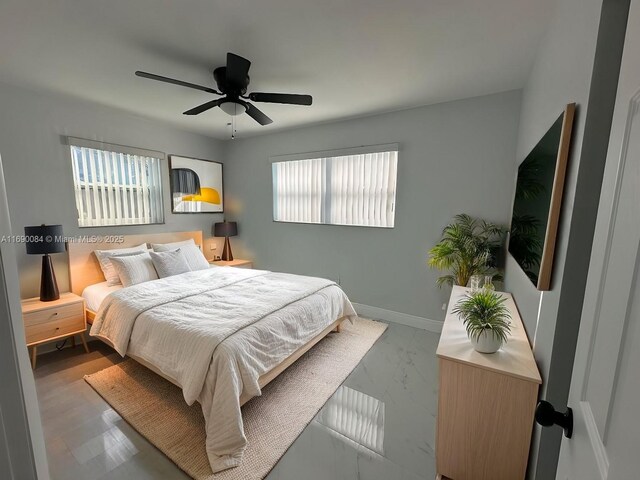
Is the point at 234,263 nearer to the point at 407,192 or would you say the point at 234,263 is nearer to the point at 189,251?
the point at 189,251

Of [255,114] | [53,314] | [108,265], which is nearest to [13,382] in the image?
[255,114]

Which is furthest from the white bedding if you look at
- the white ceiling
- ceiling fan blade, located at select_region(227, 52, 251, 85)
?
ceiling fan blade, located at select_region(227, 52, 251, 85)

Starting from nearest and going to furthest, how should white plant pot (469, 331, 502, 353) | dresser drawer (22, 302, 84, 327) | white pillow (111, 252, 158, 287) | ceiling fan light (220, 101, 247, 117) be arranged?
1. white plant pot (469, 331, 502, 353)
2. ceiling fan light (220, 101, 247, 117)
3. dresser drawer (22, 302, 84, 327)
4. white pillow (111, 252, 158, 287)

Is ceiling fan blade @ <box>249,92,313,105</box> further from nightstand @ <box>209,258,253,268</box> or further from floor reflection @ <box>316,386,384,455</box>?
nightstand @ <box>209,258,253,268</box>

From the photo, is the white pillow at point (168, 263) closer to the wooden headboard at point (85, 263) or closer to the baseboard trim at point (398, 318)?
the wooden headboard at point (85, 263)

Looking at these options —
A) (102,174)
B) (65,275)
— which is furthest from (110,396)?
(102,174)

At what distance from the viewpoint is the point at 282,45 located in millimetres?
1908

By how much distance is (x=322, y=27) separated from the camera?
1723 millimetres

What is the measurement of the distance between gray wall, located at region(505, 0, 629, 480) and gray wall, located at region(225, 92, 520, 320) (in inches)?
57.8

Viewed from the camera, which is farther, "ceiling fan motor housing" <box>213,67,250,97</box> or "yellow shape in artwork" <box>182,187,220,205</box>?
"yellow shape in artwork" <box>182,187,220,205</box>

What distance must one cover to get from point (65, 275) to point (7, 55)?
200cm

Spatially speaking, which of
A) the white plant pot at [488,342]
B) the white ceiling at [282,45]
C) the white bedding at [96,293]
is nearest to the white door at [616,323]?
the white plant pot at [488,342]

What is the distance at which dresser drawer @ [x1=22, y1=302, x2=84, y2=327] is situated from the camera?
2.36 m

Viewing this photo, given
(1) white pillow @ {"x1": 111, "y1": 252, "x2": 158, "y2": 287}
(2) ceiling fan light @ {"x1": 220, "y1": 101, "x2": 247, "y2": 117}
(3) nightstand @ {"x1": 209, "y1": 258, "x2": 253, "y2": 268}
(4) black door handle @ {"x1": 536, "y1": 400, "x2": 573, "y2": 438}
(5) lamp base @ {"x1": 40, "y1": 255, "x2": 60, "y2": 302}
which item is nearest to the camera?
(4) black door handle @ {"x1": 536, "y1": 400, "x2": 573, "y2": 438}
